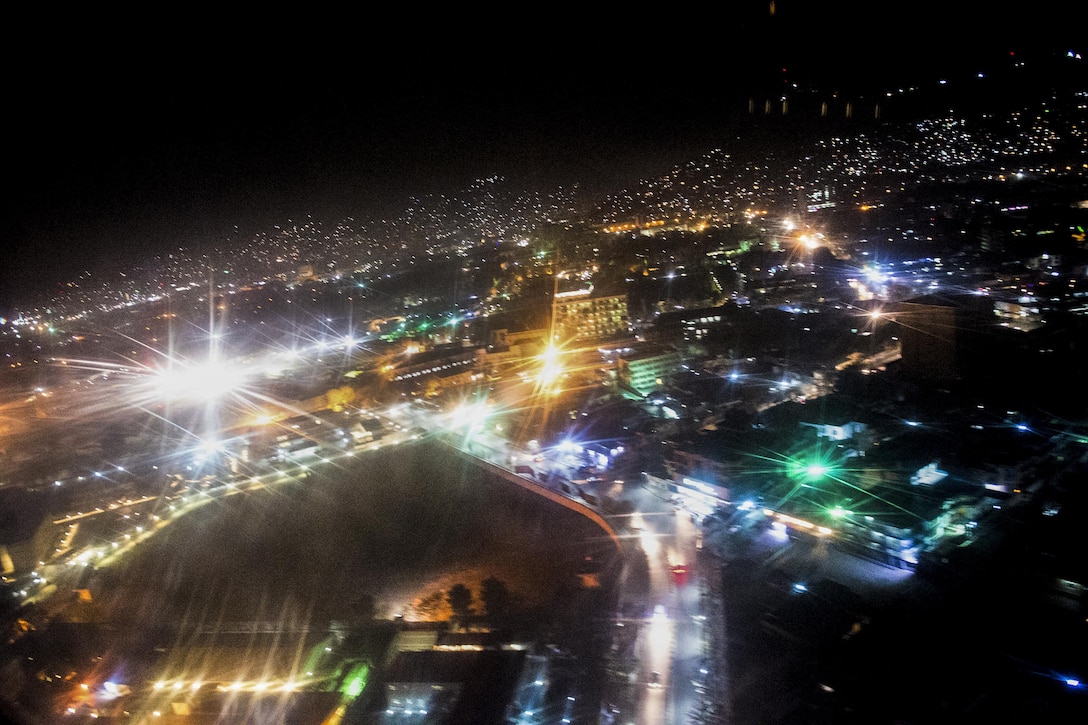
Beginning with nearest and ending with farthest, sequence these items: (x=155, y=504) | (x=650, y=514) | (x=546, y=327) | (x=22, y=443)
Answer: (x=650, y=514), (x=155, y=504), (x=22, y=443), (x=546, y=327)

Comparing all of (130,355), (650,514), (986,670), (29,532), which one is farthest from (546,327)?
(130,355)

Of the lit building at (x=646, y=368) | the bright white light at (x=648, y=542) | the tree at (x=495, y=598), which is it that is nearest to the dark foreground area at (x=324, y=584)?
the tree at (x=495, y=598)

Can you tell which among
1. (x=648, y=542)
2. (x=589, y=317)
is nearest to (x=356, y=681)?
(x=648, y=542)

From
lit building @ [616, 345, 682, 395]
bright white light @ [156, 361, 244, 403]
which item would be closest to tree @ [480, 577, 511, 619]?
lit building @ [616, 345, 682, 395]

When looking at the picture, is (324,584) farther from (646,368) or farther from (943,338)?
(943,338)

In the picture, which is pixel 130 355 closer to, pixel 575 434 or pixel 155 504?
pixel 155 504

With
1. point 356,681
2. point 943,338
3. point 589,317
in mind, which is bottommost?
point 356,681
